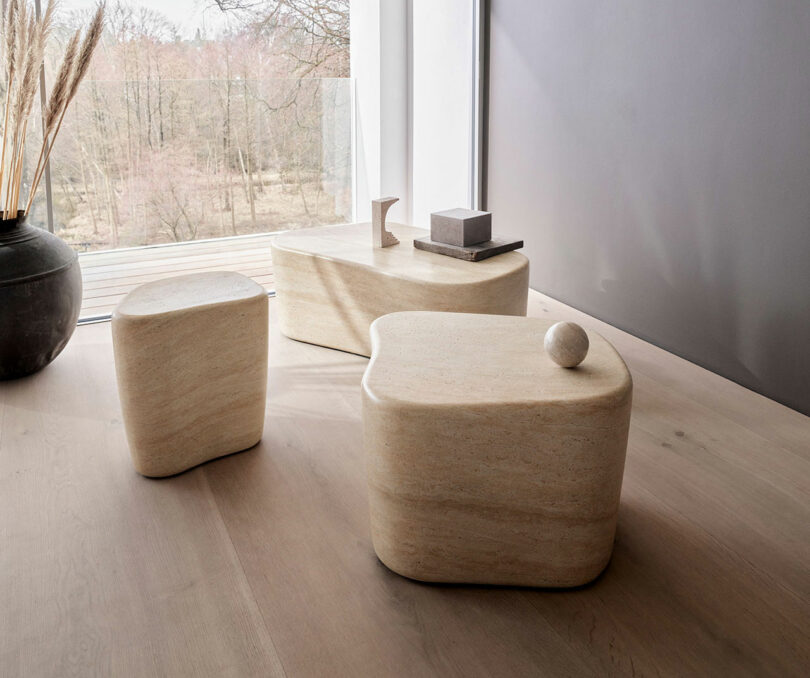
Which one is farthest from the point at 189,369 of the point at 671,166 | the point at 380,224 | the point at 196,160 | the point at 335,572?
the point at 671,166

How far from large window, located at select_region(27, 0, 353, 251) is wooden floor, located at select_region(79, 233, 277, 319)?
0.16 ft

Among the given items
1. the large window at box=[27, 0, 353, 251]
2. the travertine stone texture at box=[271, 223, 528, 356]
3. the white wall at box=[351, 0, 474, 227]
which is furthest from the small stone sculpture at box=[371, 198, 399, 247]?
the white wall at box=[351, 0, 474, 227]

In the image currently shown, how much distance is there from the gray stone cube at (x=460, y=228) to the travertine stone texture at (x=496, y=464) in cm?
114

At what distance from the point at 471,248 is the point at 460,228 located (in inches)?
3.1

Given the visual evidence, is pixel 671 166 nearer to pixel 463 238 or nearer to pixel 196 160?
pixel 463 238

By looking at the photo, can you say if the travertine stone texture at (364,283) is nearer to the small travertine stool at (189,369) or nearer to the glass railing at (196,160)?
the glass railing at (196,160)

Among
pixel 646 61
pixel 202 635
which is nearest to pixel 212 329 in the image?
pixel 202 635

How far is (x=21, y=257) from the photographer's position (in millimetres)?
2340

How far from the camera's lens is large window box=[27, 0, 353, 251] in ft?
9.24

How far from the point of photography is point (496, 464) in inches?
53.5

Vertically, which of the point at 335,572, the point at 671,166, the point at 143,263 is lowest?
the point at 335,572

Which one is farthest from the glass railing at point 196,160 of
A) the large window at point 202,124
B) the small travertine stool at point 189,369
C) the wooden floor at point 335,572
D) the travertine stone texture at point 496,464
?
the travertine stone texture at point 496,464

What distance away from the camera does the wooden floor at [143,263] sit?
3.00m

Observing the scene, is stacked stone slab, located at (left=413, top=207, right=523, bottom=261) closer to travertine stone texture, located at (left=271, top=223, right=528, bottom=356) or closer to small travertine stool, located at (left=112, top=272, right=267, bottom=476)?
travertine stone texture, located at (left=271, top=223, right=528, bottom=356)
